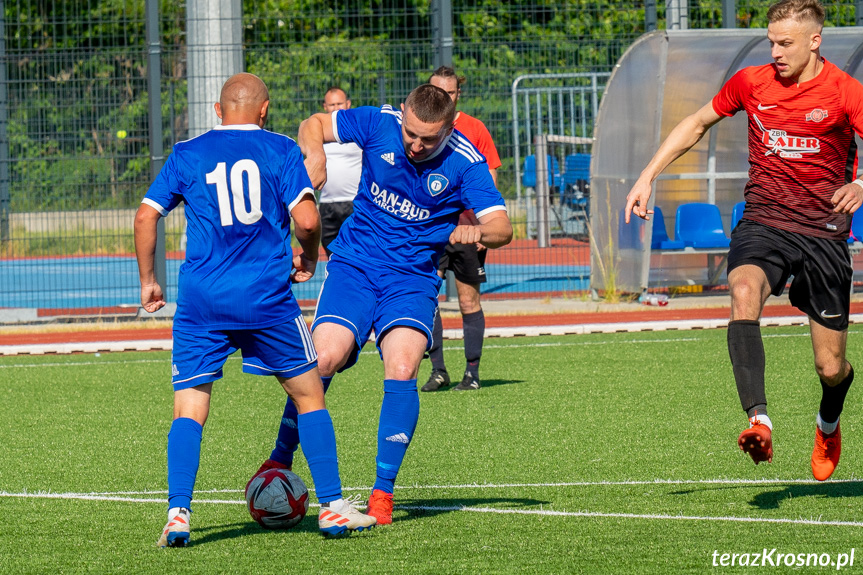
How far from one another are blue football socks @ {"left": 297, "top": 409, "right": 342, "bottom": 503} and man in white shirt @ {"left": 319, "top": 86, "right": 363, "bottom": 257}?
5.17 meters

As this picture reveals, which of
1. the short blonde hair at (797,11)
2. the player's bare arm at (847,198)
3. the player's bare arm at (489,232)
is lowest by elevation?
the player's bare arm at (489,232)

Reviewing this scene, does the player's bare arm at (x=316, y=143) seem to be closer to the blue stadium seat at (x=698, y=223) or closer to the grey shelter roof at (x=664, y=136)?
the grey shelter roof at (x=664, y=136)

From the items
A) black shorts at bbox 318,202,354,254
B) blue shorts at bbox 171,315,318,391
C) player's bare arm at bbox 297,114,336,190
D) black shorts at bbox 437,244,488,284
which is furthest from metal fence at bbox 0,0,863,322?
blue shorts at bbox 171,315,318,391

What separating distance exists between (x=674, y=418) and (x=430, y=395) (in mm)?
1939

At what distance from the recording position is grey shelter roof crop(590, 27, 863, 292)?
13.9 m

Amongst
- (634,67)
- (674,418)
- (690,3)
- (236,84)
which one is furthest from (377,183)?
(690,3)

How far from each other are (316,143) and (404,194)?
466 millimetres

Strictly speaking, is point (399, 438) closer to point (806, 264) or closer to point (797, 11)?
point (806, 264)

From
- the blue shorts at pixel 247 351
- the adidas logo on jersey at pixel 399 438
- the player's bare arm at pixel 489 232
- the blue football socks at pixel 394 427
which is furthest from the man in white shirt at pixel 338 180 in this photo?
the blue shorts at pixel 247 351

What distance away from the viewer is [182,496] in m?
4.63

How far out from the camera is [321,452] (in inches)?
191

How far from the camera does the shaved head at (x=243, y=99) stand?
4.78 meters

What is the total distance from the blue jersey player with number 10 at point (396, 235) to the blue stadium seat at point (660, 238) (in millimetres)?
8654

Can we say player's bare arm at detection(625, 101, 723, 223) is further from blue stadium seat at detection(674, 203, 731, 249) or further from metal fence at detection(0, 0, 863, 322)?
blue stadium seat at detection(674, 203, 731, 249)
